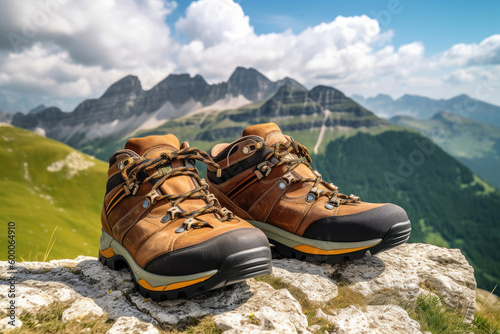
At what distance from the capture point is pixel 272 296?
3.63 metres

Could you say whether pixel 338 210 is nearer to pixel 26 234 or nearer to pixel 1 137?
pixel 26 234

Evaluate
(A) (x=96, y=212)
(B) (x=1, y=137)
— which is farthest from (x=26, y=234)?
(B) (x=1, y=137)

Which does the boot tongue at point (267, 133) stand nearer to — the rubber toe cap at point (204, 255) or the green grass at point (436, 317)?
the rubber toe cap at point (204, 255)

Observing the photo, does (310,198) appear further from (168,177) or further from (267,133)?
(168,177)

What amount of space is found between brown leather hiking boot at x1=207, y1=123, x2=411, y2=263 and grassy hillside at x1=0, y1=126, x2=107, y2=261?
6534 centimetres

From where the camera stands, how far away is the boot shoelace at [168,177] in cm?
387

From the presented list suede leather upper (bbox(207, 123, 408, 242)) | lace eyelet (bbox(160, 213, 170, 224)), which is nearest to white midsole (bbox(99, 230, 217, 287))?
lace eyelet (bbox(160, 213, 170, 224))

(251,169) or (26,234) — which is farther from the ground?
(251,169)

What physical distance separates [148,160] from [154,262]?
135 cm

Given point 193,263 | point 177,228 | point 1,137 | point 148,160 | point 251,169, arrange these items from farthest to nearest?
1. point 1,137
2. point 251,169
3. point 148,160
4. point 177,228
5. point 193,263

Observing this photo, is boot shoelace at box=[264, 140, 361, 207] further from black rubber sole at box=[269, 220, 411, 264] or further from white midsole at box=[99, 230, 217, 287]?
white midsole at box=[99, 230, 217, 287]

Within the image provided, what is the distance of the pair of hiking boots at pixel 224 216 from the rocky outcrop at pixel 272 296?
8.2 inches

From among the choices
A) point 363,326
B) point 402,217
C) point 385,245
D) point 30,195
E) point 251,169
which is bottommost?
point 30,195

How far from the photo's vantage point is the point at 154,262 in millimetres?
3436
